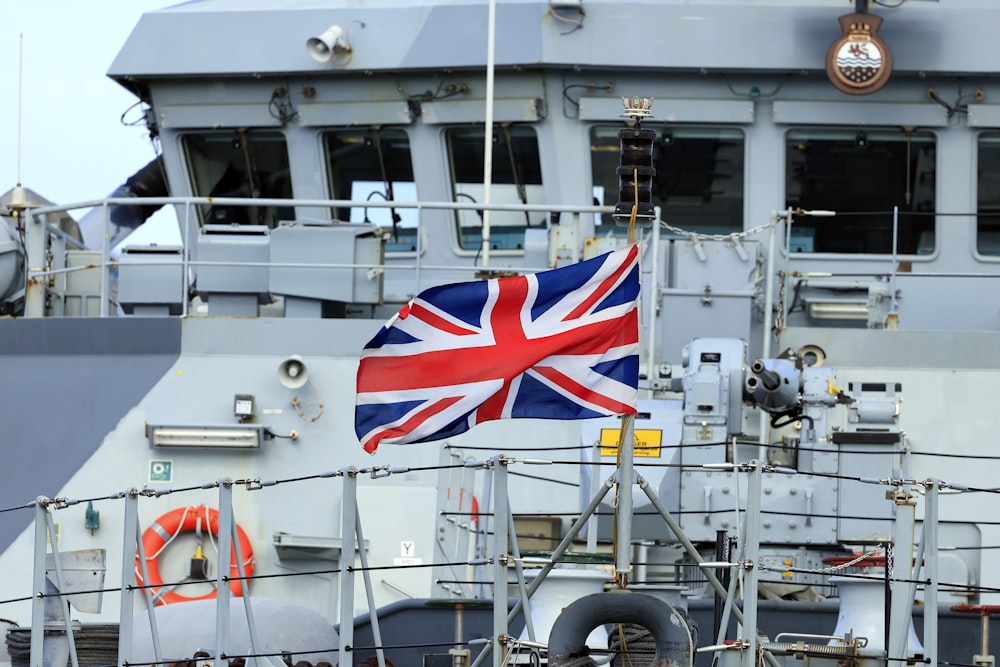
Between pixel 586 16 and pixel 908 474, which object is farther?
pixel 586 16

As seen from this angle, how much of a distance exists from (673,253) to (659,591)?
12.8 feet

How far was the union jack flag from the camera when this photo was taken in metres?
6.33

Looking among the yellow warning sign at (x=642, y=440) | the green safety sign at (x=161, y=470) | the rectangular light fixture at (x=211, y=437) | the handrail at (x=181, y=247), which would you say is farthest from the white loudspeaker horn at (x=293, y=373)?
the yellow warning sign at (x=642, y=440)

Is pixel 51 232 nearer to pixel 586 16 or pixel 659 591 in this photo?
pixel 586 16

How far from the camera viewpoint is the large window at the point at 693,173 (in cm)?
1135

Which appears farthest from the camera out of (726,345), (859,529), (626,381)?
(726,345)

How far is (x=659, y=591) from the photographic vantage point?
6977mm

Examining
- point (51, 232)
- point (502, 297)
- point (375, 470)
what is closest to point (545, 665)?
point (375, 470)

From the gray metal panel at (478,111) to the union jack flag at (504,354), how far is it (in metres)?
5.12

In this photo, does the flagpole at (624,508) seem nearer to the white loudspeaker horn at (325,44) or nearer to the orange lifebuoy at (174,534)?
the orange lifebuoy at (174,534)

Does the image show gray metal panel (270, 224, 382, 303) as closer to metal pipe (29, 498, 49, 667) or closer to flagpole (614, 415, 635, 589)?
metal pipe (29, 498, 49, 667)

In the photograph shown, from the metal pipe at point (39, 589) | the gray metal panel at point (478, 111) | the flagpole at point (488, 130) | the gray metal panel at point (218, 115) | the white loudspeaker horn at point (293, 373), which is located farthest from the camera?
the gray metal panel at point (218, 115)

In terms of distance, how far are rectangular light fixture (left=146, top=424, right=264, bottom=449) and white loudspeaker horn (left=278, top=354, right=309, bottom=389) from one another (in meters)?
0.28

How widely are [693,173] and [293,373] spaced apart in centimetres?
297
